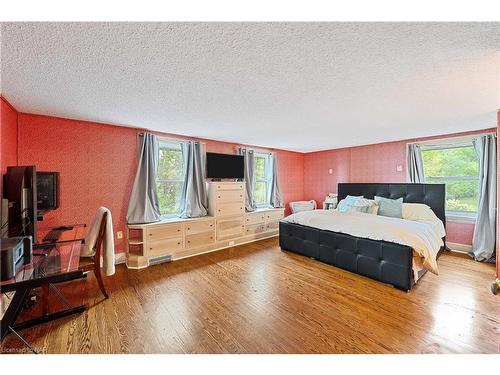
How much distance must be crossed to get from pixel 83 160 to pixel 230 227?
2.65 meters

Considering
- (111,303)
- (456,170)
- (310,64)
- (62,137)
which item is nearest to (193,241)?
(111,303)

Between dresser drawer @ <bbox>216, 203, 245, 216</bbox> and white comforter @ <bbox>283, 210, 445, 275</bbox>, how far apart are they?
1226 mm

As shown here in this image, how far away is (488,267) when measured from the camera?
311 centimetres

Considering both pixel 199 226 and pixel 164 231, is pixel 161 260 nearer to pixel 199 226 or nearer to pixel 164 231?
pixel 164 231

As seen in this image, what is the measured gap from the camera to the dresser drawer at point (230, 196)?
4.12 m

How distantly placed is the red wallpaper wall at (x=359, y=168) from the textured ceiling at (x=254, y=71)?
1.53 m

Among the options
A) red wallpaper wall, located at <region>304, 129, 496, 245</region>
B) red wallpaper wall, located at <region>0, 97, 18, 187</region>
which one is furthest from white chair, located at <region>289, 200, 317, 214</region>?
red wallpaper wall, located at <region>0, 97, 18, 187</region>

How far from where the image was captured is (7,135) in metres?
2.27

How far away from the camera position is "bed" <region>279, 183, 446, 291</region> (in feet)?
8.30

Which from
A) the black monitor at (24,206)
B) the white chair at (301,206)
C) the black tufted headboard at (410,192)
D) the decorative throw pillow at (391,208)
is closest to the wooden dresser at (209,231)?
Answer: the white chair at (301,206)

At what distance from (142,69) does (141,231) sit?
96.0 inches

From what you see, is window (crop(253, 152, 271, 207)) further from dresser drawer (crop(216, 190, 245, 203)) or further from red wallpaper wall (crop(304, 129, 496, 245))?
red wallpaper wall (crop(304, 129, 496, 245))

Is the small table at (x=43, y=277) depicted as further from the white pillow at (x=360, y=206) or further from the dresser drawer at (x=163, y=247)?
the white pillow at (x=360, y=206)

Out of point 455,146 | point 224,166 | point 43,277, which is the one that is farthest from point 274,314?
point 455,146
